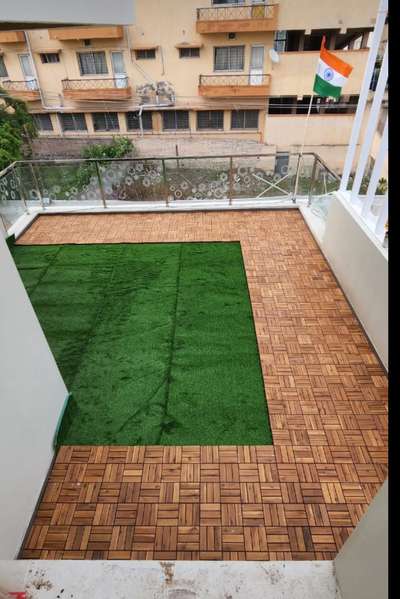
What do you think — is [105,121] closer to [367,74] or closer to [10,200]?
[10,200]

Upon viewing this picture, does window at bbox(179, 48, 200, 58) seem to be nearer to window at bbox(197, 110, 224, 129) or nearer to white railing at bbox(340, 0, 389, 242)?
window at bbox(197, 110, 224, 129)

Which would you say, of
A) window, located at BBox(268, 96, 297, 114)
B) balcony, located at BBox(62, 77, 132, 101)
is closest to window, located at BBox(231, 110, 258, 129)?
window, located at BBox(268, 96, 297, 114)

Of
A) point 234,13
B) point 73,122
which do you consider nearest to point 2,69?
point 73,122

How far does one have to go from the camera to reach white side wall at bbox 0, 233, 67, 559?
1941 millimetres

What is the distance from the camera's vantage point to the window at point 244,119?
450 inches

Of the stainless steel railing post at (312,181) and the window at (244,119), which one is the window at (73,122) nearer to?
the window at (244,119)

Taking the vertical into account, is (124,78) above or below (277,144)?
above

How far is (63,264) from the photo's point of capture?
458 centimetres

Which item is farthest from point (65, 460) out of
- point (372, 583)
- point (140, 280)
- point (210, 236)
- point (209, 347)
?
point (210, 236)

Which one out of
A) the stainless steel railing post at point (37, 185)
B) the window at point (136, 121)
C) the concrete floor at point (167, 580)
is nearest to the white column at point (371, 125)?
the concrete floor at point (167, 580)

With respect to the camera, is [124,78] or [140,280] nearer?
[140,280]

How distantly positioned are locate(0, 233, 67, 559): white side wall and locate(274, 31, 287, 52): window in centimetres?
1103
